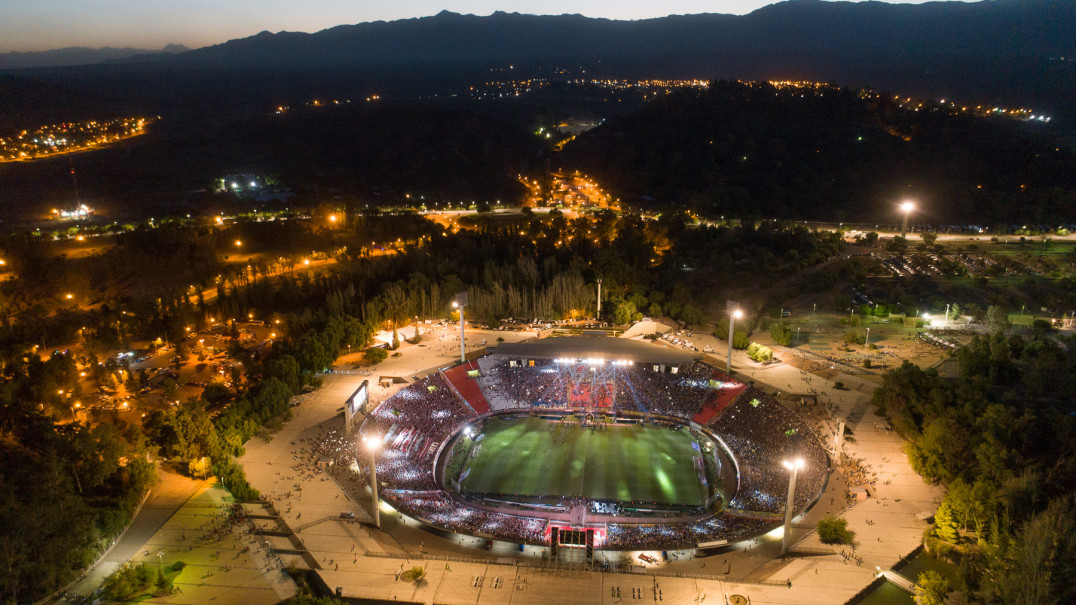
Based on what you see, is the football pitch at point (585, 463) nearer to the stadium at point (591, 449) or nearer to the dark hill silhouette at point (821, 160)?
the stadium at point (591, 449)

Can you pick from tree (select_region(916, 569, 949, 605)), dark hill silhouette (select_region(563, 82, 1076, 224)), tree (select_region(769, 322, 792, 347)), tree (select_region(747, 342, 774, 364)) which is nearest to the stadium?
tree (select_region(747, 342, 774, 364))

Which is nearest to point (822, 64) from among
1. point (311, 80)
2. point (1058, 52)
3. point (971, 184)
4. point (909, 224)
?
point (1058, 52)

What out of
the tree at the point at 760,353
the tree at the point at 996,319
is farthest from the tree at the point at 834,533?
the tree at the point at 996,319

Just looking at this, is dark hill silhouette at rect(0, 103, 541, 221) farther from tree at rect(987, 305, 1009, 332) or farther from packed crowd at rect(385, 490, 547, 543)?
packed crowd at rect(385, 490, 547, 543)

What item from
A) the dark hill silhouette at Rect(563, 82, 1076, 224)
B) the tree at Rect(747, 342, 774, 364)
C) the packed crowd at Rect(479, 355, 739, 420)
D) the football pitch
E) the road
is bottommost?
the football pitch

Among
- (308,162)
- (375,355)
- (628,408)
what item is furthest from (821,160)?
(308,162)

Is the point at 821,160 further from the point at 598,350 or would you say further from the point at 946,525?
the point at 946,525
